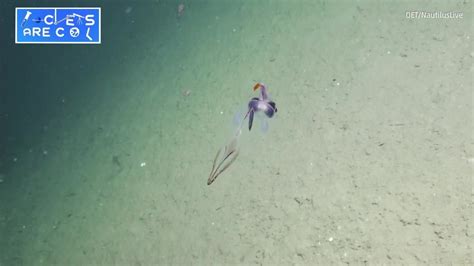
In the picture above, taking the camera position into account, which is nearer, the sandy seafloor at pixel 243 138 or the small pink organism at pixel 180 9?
the sandy seafloor at pixel 243 138

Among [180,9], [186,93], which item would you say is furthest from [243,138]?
[180,9]

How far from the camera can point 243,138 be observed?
1.34m

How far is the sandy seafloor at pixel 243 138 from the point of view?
1.21 meters

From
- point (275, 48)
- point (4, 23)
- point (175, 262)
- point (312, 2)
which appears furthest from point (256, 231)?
point (4, 23)

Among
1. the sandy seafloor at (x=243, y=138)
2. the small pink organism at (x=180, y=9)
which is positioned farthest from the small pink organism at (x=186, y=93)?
the small pink organism at (x=180, y=9)

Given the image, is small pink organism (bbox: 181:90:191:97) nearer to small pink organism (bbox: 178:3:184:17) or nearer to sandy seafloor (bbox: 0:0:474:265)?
sandy seafloor (bbox: 0:0:474:265)

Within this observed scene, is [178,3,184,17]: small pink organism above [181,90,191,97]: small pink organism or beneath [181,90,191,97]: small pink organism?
above

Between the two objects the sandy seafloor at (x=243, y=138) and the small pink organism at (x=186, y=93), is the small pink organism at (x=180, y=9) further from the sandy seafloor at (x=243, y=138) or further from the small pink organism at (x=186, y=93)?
the small pink organism at (x=186, y=93)

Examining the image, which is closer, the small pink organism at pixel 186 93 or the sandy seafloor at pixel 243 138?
the sandy seafloor at pixel 243 138

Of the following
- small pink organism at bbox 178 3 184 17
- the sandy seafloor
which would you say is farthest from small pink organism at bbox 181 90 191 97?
small pink organism at bbox 178 3 184 17

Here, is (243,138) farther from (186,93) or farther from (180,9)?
(180,9)

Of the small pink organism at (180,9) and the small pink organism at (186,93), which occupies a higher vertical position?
the small pink organism at (180,9)

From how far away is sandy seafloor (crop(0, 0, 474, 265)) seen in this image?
3.95 feet

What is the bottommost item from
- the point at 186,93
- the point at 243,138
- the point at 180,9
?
the point at 243,138
